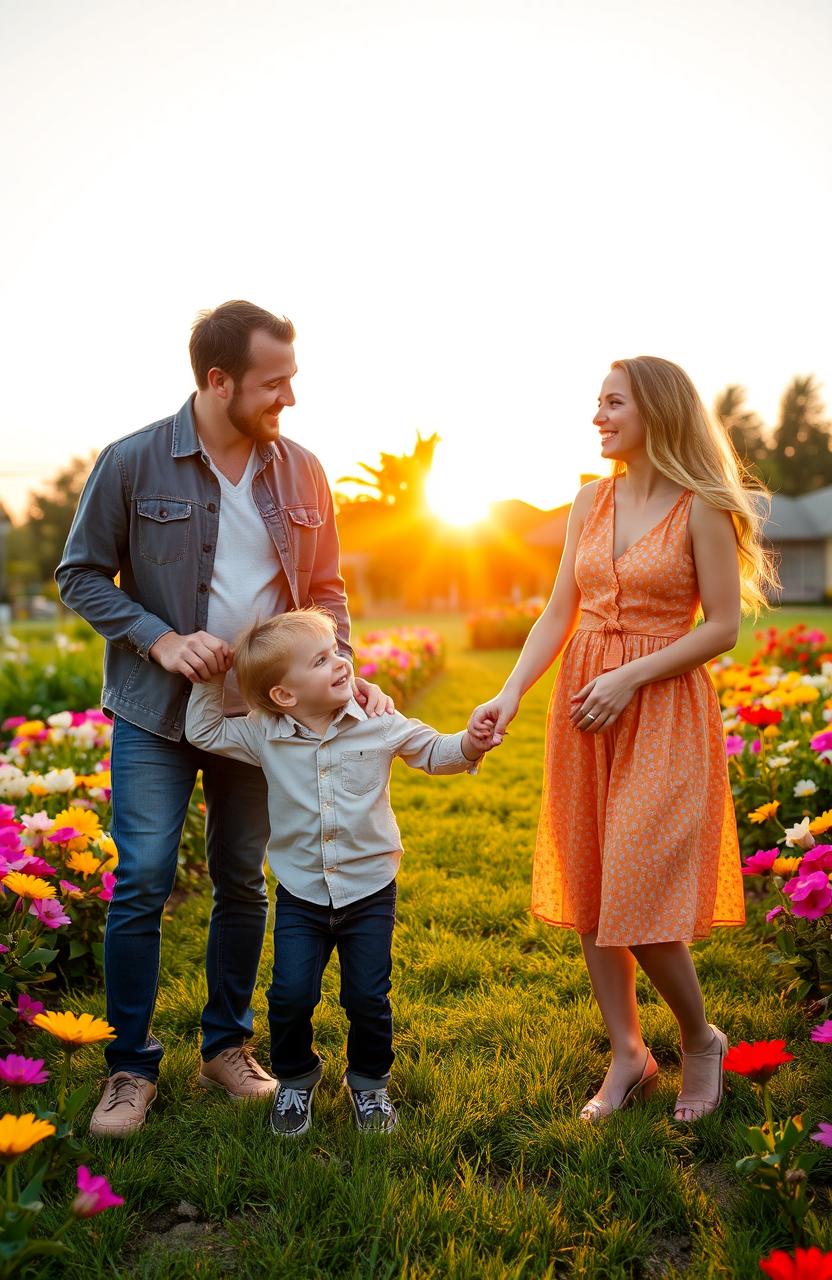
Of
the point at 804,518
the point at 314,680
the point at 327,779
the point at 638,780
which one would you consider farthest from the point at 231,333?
the point at 804,518

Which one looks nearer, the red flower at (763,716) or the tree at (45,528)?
the red flower at (763,716)

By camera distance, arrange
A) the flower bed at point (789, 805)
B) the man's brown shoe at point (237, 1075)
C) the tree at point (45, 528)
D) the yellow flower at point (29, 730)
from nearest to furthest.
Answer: the man's brown shoe at point (237, 1075) < the flower bed at point (789, 805) < the yellow flower at point (29, 730) < the tree at point (45, 528)

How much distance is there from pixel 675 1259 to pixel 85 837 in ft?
7.46

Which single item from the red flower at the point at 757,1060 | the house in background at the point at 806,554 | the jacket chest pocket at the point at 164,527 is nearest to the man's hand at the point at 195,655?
the jacket chest pocket at the point at 164,527

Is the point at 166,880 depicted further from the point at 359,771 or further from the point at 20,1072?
the point at 20,1072

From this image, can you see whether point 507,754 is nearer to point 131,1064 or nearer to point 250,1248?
point 131,1064

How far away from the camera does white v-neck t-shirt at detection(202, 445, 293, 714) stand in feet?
8.96

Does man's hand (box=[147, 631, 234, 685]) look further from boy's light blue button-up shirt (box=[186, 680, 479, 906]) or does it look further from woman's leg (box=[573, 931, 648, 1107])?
woman's leg (box=[573, 931, 648, 1107])

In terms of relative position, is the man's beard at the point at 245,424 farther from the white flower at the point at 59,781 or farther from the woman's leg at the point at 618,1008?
the white flower at the point at 59,781

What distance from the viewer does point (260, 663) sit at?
8.23ft

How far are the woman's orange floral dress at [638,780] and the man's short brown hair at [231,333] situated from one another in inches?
39.9

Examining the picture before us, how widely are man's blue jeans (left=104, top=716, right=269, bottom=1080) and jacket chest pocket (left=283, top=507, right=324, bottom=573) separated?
23.8 inches

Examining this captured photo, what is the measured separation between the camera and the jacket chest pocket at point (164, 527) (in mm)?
2666

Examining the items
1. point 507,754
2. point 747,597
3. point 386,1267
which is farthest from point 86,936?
point 507,754
